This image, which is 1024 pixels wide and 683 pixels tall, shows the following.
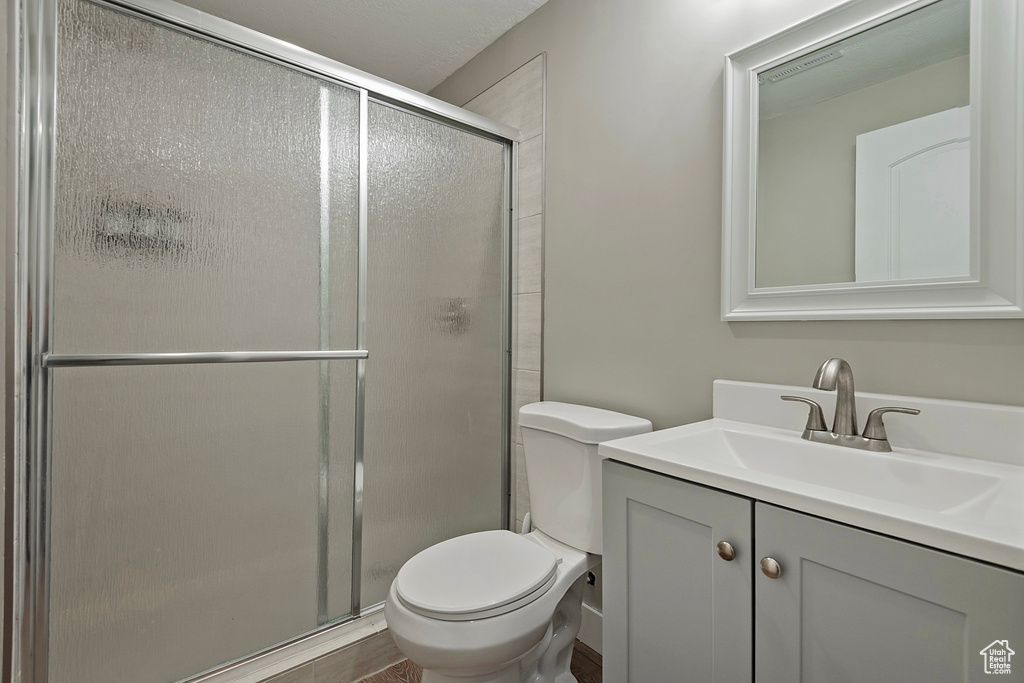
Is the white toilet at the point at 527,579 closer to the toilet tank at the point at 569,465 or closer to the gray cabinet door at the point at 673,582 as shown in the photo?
the toilet tank at the point at 569,465

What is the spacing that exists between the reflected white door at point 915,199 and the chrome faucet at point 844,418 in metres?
0.24

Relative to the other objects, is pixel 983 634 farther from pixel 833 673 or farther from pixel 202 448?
pixel 202 448

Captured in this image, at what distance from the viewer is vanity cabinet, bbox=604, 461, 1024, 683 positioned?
0.60 metres

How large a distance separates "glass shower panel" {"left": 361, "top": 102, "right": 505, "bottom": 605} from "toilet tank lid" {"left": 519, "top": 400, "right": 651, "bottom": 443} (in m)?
0.40

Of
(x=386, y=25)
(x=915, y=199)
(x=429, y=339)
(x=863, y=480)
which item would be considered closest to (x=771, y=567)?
(x=863, y=480)

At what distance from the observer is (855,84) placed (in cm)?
110

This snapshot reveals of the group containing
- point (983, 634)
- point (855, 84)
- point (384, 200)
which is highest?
point (855, 84)

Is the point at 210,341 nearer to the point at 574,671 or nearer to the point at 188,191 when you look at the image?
the point at 188,191

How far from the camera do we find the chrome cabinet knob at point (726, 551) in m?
0.80

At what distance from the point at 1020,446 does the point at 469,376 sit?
147 centimetres

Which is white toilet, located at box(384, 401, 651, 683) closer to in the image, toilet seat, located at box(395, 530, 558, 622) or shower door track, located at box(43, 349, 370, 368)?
toilet seat, located at box(395, 530, 558, 622)

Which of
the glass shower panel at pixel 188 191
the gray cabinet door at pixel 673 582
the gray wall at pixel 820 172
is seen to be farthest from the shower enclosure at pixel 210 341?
the gray wall at pixel 820 172

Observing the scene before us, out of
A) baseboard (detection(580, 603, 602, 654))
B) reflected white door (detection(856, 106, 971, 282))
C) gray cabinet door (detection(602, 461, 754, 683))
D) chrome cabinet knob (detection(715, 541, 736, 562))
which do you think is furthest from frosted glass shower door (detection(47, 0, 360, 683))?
reflected white door (detection(856, 106, 971, 282))

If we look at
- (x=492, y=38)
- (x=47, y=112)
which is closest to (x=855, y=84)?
(x=492, y=38)
